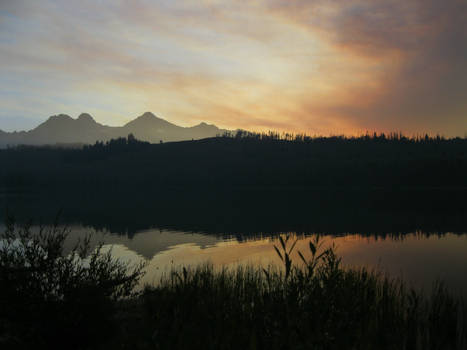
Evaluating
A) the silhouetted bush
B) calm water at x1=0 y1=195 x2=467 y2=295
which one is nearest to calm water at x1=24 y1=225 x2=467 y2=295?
→ calm water at x1=0 y1=195 x2=467 y2=295

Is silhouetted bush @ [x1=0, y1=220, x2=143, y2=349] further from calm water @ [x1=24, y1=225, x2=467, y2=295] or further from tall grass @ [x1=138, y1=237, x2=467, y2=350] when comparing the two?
calm water @ [x1=24, y1=225, x2=467, y2=295]

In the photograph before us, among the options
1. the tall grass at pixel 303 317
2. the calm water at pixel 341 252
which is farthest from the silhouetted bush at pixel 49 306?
the calm water at pixel 341 252

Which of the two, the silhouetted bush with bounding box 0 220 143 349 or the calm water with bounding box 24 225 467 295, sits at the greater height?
the silhouetted bush with bounding box 0 220 143 349

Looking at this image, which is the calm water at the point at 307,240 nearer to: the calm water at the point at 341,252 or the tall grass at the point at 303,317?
the calm water at the point at 341,252

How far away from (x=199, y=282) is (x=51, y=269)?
5917mm

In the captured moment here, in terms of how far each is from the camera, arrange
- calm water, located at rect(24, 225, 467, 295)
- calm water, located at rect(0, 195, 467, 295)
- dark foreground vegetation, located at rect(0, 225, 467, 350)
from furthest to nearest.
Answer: calm water, located at rect(0, 195, 467, 295), calm water, located at rect(24, 225, 467, 295), dark foreground vegetation, located at rect(0, 225, 467, 350)

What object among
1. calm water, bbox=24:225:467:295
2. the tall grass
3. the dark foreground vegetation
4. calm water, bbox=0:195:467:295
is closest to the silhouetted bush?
the dark foreground vegetation

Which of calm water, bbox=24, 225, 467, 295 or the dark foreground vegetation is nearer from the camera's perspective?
the dark foreground vegetation

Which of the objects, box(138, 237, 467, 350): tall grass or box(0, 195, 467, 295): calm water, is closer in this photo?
box(138, 237, 467, 350): tall grass

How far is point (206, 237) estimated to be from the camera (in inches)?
1972

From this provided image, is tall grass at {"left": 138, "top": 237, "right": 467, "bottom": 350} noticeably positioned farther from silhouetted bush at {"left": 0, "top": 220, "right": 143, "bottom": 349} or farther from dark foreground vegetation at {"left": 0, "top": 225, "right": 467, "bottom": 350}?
silhouetted bush at {"left": 0, "top": 220, "right": 143, "bottom": 349}

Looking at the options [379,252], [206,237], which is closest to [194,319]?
[379,252]

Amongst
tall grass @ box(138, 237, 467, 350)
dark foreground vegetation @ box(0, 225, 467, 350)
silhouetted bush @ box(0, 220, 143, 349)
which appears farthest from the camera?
silhouetted bush @ box(0, 220, 143, 349)

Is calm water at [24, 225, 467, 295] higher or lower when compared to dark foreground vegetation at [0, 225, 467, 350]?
lower
